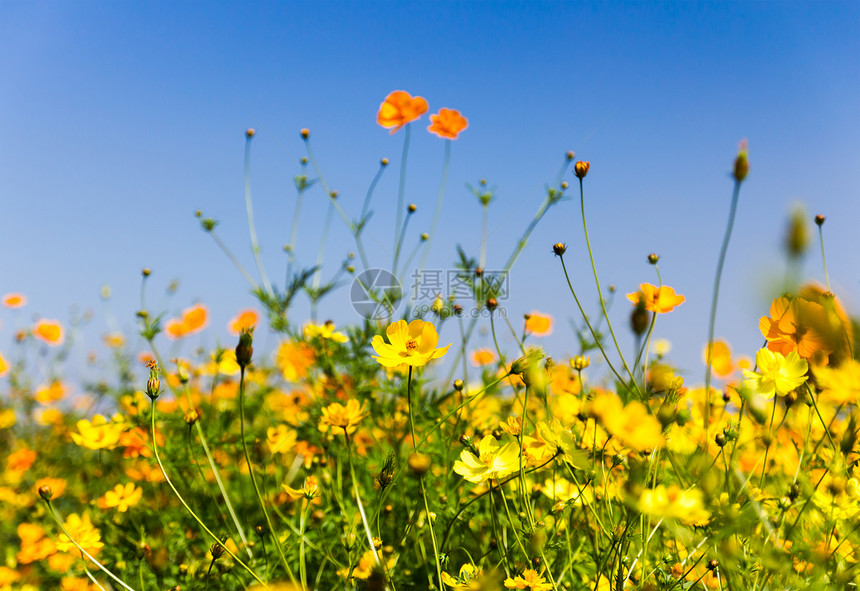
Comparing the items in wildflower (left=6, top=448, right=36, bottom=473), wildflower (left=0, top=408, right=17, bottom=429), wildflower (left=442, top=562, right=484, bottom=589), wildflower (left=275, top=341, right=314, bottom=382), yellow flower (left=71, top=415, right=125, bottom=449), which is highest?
wildflower (left=275, top=341, right=314, bottom=382)

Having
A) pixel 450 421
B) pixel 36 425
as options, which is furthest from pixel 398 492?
pixel 36 425

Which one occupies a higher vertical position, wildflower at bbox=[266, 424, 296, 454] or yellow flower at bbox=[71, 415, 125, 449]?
wildflower at bbox=[266, 424, 296, 454]

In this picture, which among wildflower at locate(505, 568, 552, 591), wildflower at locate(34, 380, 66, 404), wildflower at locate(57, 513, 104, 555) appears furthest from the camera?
wildflower at locate(34, 380, 66, 404)

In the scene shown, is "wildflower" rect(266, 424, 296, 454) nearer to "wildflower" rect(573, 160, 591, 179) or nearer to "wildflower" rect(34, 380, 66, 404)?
"wildflower" rect(573, 160, 591, 179)

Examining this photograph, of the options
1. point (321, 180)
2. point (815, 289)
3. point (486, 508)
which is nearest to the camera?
point (815, 289)

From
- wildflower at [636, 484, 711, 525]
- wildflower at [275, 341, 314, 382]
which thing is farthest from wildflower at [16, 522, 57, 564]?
wildflower at [636, 484, 711, 525]

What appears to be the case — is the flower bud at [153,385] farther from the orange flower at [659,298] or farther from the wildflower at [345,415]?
the orange flower at [659,298]

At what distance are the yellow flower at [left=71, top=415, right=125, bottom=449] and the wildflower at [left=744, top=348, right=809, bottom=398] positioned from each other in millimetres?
1364

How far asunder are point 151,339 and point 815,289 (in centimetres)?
165

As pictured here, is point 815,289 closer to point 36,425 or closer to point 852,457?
point 852,457

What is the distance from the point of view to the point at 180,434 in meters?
1.61

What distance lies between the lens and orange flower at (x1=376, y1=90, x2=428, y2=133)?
174 cm

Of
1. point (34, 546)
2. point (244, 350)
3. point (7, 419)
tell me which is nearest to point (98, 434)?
point (34, 546)

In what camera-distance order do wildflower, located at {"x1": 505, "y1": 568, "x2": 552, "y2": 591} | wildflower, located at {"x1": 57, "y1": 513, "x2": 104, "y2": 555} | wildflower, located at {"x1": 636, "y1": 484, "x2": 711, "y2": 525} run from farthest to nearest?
1. wildflower, located at {"x1": 57, "y1": 513, "x2": 104, "y2": 555}
2. wildflower, located at {"x1": 505, "y1": 568, "x2": 552, "y2": 591}
3. wildflower, located at {"x1": 636, "y1": 484, "x2": 711, "y2": 525}
